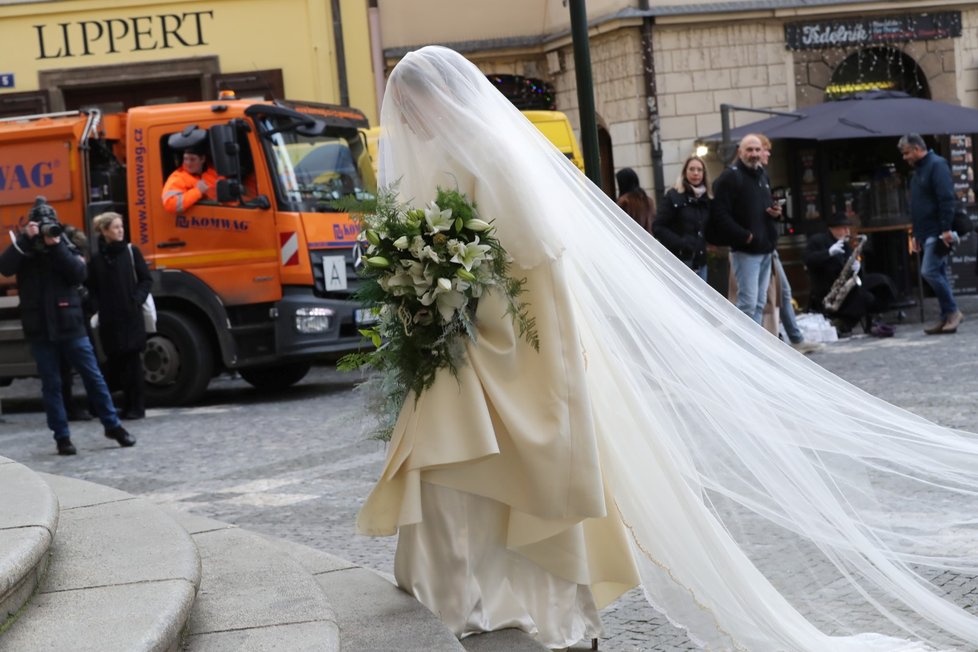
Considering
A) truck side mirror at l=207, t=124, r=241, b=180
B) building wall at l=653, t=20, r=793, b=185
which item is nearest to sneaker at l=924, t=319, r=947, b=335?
truck side mirror at l=207, t=124, r=241, b=180

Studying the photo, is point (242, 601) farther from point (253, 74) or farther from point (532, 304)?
point (253, 74)

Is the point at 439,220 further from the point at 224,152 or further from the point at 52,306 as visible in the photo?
the point at 224,152

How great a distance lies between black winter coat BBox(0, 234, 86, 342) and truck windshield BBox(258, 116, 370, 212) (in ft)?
10.1

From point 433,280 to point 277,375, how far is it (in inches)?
406

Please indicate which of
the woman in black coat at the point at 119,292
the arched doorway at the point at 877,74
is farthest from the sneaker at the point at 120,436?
the arched doorway at the point at 877,74

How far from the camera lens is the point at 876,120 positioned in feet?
53.9

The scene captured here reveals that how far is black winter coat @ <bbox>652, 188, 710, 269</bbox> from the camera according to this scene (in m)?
12.7

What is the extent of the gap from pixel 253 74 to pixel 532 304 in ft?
59.2

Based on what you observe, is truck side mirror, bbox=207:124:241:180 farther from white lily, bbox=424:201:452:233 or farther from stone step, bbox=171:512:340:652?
white lily, bbox=424:201:452:233

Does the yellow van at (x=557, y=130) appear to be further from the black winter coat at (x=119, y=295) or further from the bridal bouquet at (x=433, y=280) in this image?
the bridal bouquet at (x=433, y=280)

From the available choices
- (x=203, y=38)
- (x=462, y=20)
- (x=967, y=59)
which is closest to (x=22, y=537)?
(x=203, y=38)

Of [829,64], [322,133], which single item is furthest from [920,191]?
[829,64]

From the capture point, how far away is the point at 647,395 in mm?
4859

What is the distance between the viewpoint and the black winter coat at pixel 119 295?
12016 millimetres
